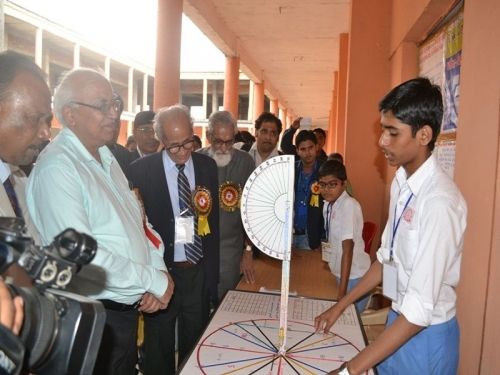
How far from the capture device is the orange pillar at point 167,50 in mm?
5441

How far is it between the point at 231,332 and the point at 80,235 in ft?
3.47

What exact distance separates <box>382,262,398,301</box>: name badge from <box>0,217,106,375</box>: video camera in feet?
3.49

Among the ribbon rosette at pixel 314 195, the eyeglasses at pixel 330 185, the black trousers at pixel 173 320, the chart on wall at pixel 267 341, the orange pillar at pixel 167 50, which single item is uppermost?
the orange pillar at pixel 167 50

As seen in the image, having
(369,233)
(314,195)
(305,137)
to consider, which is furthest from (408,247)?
(305,137)

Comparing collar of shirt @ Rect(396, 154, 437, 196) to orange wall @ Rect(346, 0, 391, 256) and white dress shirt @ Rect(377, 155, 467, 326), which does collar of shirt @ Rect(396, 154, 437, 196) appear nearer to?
white dress shirt @ Rect(377, 155, 467, 326)

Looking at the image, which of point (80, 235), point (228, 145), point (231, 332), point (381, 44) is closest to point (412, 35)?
point (381, 44)

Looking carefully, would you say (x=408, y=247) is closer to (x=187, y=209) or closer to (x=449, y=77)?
(x=187, y=209)

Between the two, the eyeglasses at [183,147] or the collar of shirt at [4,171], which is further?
the eyeglasses at [183,147]

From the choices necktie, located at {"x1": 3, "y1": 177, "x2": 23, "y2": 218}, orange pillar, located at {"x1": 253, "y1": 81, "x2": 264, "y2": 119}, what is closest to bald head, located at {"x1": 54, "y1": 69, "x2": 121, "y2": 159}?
necktie, located at {"x1": 3, "y1": 177, "x2": 23, "y2": 218}

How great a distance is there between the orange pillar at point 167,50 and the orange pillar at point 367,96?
2241 mm

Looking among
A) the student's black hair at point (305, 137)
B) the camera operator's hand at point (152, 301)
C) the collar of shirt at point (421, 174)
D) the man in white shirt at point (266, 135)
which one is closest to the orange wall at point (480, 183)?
the collar of shirt at point (421, 174)

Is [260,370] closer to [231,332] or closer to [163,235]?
[231,332]

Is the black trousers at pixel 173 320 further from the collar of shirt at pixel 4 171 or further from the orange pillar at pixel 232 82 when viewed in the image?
the orange pillar at pixel 232 82

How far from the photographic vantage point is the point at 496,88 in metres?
1.58
